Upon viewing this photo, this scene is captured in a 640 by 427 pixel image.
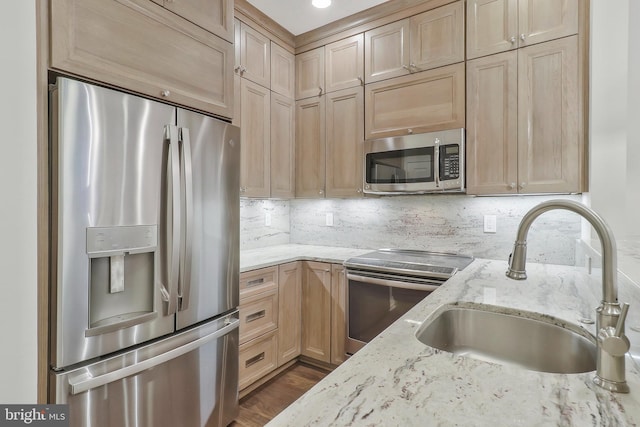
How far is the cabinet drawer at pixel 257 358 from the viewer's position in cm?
219

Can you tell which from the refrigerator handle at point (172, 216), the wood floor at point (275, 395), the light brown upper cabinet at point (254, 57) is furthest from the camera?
the light brown upper cabinet at point (254, 57)

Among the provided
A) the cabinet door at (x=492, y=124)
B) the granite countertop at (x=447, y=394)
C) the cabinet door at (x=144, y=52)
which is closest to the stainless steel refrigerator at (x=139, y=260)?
the cabinet door at (x=144, y=52)

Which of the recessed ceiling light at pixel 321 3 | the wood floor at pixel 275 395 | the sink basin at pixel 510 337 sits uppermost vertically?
the recessed ceiling light at pixel 321 3

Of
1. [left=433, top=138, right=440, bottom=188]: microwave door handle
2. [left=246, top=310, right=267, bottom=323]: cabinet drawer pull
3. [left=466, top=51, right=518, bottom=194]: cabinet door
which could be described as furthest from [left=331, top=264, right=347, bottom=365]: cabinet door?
[left=466, top=51, right=518, bottom=194]: cabinet door

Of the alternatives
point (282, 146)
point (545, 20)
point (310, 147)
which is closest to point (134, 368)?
point (282, 146)

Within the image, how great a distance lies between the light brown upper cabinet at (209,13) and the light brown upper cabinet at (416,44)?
3.96ft

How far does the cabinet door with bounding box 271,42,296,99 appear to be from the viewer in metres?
2.80

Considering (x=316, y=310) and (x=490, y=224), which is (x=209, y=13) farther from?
(x=490, y=224)

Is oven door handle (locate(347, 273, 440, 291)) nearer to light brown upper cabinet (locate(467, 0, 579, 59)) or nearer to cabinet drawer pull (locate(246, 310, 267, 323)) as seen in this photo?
cabinet drawer pull (locate(246, 310, 267, 323))

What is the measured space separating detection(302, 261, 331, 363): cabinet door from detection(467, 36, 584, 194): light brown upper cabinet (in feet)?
4.29

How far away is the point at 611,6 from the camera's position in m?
1.67

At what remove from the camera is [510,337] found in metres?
1.08

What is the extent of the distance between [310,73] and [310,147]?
0.69 m

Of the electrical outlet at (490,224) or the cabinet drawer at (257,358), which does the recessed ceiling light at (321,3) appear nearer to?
the electrical outlet at (490,224)
